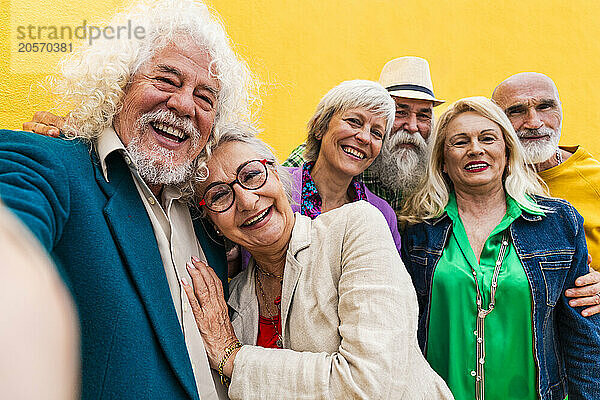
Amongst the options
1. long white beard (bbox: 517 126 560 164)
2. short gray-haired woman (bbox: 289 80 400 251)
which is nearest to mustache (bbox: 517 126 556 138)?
long white beard (bbox: 517 126 560 164)

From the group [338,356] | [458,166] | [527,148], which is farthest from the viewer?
[527,148]

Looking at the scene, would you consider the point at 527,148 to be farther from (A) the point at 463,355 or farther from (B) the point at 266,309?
(B) the point at 266,309

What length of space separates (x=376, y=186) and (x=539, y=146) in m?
1.01

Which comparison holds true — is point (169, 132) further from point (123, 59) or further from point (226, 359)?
point (226, 359)

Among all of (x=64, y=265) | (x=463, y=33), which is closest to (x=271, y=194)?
(x=64, y=265)

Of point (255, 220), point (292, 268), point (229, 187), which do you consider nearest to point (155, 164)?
point (229, 187)

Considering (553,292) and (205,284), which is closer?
(205,284)

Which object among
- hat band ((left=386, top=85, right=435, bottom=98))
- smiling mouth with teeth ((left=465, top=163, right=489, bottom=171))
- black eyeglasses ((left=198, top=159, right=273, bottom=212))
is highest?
hat band ((left=386, top=85, right=435, bottom=98))

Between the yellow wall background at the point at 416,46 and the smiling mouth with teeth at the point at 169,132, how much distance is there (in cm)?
205

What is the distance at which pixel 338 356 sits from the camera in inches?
53.6

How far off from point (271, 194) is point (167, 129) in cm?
42

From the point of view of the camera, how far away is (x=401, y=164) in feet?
9.53

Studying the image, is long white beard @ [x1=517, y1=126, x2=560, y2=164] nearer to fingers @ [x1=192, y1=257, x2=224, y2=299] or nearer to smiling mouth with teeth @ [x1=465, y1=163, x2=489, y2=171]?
smiling mouth with teeth @ [x1=465, y1=163, x2=489, y2=171]

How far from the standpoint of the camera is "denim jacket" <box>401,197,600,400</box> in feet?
6.80
